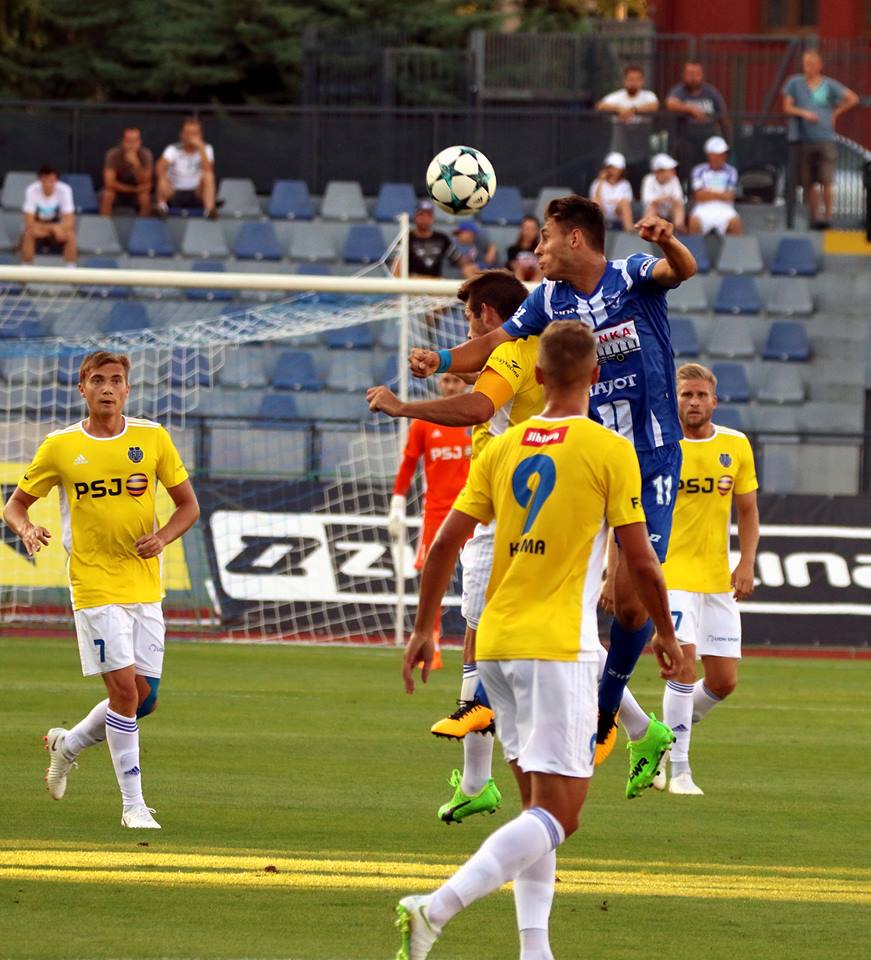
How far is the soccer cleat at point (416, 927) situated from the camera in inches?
214

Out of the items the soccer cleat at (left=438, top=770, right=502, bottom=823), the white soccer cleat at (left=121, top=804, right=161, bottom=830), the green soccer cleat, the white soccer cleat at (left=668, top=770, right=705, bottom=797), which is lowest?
the white soccer cleat at (left=668, top=770, right=705, bottom=797)

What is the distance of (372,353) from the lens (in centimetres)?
2305

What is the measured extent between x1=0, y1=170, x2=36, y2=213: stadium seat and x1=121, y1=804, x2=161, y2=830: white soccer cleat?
1793cm

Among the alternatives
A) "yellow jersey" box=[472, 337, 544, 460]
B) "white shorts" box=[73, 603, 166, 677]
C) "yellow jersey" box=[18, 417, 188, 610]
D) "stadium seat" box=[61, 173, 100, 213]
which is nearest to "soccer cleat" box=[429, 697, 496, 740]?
"yellow jersey" box=[472, 337, 544, 460]

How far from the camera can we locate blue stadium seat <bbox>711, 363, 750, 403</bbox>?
23.1 m

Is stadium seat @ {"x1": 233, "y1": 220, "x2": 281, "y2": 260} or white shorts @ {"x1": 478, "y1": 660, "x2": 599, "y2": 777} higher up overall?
stadium seat @ {"x1": 233, "y1": 220, "x2": 281, "y2": 260}

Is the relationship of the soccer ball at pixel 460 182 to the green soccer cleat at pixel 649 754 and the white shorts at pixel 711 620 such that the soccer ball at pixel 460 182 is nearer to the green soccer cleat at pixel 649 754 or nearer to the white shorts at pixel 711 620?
the white shorts at pixel 711 620

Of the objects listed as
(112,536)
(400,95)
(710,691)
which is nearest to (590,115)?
(400,95)

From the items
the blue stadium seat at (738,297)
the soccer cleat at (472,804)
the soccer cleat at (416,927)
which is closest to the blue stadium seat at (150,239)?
the blue stadium seat at (738,297)

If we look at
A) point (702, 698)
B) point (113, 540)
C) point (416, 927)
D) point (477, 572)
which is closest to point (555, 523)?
point (416, 927)

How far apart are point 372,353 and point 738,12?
45.0 ft

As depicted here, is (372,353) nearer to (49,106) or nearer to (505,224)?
(505,224)

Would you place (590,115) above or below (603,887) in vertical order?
above

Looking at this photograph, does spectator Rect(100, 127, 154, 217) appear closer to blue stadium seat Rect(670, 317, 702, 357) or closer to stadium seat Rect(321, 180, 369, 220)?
stadium seat Rect(321, 180, 369, 220)
